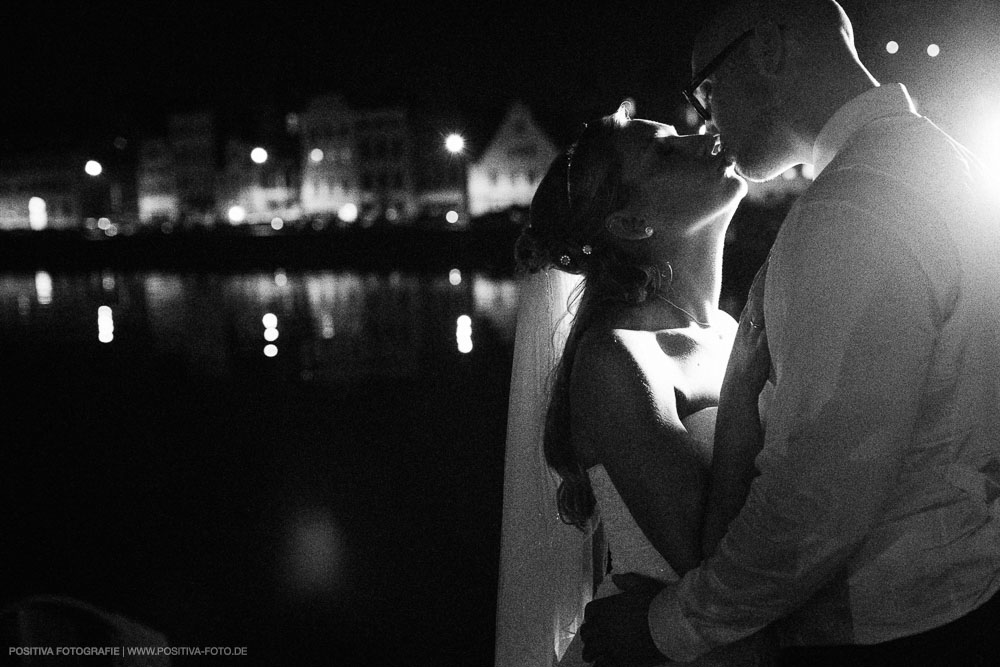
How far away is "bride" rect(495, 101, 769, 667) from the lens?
6.29ft

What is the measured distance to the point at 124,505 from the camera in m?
7.71

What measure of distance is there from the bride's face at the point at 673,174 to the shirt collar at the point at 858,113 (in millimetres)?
467

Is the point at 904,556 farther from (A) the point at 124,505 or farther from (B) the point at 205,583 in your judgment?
(A) the point at 124,505

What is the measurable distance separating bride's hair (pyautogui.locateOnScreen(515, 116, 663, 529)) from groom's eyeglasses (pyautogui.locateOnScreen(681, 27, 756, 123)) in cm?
27

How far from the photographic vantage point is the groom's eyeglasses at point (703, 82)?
1.75 metres

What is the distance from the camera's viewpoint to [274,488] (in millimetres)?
7926

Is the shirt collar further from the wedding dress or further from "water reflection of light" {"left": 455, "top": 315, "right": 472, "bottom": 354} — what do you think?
"water reflection of light" {"left": 455, "top": 315, "right": 472, "bottom": 354}

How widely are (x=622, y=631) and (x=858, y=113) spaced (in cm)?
106

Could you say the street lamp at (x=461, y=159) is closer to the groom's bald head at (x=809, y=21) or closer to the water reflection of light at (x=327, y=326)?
the water reflection of light at (x=327, y=326)

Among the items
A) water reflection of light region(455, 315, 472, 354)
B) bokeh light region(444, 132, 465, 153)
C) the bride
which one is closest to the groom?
the bride

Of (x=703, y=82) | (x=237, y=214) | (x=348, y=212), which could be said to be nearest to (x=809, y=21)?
(x=703, y=82)

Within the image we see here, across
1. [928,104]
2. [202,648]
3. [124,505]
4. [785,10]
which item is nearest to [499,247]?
[928,104]

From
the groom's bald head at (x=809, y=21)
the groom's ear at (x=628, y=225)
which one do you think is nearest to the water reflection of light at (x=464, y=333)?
the groom's ear at (x=628, y=225)

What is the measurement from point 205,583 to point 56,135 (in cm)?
8619
